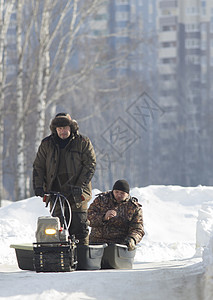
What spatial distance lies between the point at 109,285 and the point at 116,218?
6.63 feet

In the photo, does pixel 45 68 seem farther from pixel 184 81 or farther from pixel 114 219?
pixel 184 81

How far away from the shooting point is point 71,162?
7.50 m

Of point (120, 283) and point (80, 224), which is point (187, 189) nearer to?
point (80, 224)

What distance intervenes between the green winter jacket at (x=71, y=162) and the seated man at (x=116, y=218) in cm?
51

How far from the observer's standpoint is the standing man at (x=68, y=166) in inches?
294

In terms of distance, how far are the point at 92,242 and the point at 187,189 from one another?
633cm

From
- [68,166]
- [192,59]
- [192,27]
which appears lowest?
[68,166]

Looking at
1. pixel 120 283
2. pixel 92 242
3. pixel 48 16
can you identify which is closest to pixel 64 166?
pixel 92 242

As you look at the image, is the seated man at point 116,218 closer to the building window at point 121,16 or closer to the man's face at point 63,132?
the man's face at point 63,132

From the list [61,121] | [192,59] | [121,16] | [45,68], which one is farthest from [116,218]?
[121,16]

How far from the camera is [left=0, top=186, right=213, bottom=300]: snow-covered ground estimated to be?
5.78 meters

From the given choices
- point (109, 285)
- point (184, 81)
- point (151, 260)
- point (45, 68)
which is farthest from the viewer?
point (184, 81)

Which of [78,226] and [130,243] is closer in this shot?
[78,226]

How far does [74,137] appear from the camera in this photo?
756 centimetres
